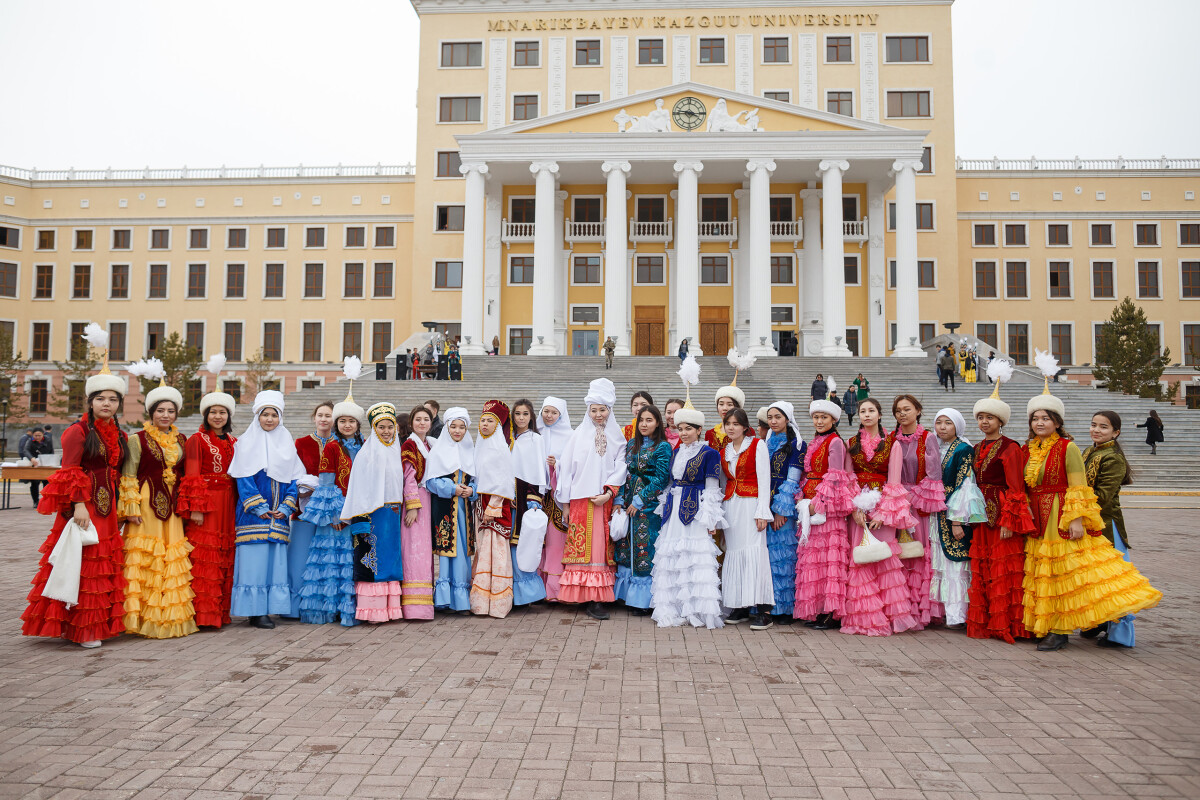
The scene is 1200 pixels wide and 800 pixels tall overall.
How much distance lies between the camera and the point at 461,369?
92.8ft

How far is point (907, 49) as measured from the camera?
3853 cm

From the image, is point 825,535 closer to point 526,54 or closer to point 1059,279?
point 526,54

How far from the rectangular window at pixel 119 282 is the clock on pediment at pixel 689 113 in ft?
102

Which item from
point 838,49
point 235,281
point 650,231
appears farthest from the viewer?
point 235,281

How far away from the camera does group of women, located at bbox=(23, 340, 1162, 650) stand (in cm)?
631

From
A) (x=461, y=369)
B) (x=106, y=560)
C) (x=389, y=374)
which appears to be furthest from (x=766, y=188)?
(x=106, y=560)

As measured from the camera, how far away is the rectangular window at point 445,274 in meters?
39.3

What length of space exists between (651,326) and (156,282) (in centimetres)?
2724

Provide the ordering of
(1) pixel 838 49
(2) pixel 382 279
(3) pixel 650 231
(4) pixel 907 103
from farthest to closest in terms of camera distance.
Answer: (2) pixel 382 279
(1) pixel 838 49
(4) pixel 907 103
(3) pixel 650 231

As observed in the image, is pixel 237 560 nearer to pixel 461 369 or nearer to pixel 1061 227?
pixel 461 369

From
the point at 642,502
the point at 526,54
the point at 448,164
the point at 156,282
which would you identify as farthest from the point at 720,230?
the point at 642,502

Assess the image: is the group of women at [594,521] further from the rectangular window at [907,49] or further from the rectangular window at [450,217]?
the rectangular window at [907,49]

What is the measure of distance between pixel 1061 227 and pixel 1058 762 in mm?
43565

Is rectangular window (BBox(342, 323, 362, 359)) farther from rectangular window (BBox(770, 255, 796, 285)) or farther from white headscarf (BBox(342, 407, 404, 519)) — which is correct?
white headscarf (BBox(342, 407, 404, 519))
